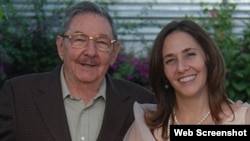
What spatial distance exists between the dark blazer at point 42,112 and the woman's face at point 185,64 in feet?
1.75

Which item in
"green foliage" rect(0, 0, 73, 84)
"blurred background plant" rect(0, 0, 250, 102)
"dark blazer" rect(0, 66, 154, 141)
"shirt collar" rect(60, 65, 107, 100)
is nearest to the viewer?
"dark blazer" rect(0, 66, 154, 141)

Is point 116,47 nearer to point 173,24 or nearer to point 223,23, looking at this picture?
point 173,24

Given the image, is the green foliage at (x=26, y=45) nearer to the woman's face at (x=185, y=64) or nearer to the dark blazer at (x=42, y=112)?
the dark blazer at (x=42, y=112)

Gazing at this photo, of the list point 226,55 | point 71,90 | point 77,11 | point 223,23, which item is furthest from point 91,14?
point 223,23

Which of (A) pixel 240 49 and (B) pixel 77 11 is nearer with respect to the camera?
(B) pixel 77 11

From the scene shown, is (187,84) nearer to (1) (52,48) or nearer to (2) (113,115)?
(2) (113,115)

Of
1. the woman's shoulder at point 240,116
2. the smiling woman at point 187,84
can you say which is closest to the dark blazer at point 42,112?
the smiling woman at point 187,84

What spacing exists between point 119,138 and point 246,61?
2844mm

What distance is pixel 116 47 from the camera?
12.9ft

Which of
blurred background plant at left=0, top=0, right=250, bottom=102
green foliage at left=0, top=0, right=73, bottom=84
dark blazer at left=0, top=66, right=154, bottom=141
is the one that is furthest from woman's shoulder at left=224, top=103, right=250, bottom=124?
green foliage at left=0, top=0, right=73, bottom=84

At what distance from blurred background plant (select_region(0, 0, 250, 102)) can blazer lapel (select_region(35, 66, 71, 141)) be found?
7.45 feet

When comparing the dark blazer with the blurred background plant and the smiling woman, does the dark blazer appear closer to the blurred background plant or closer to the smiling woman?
the smiling woman

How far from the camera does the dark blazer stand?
12.0ft

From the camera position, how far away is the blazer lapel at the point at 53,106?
145 inches
